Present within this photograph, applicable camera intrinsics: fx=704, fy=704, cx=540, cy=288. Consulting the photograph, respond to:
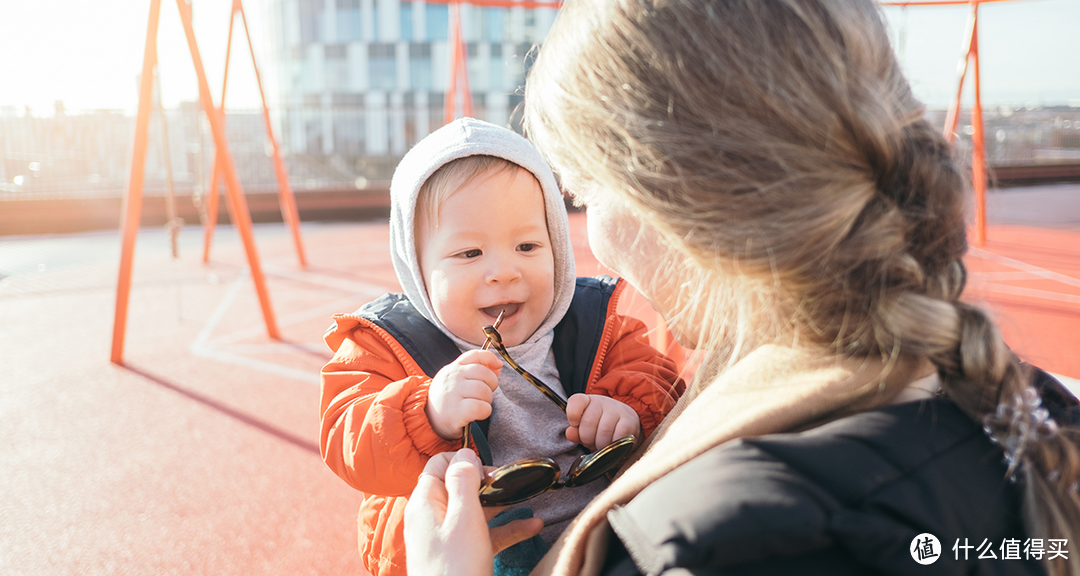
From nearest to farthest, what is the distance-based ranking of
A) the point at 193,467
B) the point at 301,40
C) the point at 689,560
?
1. the point at 689,560
2. the point at 193,467
3. the point at 301,40

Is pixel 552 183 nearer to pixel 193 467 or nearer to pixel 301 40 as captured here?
pixel 193 467

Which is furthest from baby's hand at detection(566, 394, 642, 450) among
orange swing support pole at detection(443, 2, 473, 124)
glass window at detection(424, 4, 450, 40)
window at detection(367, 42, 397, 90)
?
window at detection(367, 42, 397, 90)

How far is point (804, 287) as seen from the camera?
730 millimetres

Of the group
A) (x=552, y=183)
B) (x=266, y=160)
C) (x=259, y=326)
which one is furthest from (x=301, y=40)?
(x=552, y=183)

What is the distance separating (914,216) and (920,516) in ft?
0.95

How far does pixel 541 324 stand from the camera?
1.47 m

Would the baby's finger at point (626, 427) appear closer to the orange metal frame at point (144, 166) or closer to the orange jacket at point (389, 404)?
the orange jacket at point (389, 404)

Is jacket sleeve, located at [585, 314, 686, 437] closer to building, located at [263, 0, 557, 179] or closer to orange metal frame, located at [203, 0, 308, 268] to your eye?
orange metal frame, located at [203, 0, 308, 268]

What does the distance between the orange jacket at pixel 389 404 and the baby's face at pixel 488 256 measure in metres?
0.15

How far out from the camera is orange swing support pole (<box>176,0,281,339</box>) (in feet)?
10.4

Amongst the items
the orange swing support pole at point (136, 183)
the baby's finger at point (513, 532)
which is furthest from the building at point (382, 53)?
the baby's finger at point (513, 532)

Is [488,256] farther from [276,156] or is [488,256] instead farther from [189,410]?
[276,156]

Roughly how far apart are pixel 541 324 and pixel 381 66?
38059mm

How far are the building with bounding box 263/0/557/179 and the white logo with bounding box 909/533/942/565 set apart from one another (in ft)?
112
